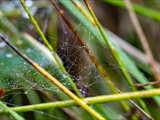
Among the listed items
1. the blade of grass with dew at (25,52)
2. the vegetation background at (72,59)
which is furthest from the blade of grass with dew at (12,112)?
the blade of grass with dew at (25,52)

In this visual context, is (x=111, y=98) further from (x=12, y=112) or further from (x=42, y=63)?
(x=42, y=63)

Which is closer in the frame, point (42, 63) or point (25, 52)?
point (42, 63)

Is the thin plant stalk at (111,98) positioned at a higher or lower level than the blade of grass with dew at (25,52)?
lower

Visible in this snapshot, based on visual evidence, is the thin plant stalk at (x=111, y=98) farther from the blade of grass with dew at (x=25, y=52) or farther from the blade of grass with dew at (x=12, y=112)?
the blade of grass with dew at (x=25, y=52)

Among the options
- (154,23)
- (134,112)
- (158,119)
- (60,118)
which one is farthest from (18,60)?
(154,23)

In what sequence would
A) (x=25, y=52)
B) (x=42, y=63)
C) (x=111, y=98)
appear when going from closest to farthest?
1. (x=111, y=98)
2. (x=42, y=63)
3. (x=25, y=52)

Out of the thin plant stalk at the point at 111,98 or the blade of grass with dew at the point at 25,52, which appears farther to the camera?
the blade of grass with dew at the point at 25,52

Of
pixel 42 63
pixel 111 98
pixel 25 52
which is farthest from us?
pixel 25 52

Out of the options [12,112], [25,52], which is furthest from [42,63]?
[12,112]

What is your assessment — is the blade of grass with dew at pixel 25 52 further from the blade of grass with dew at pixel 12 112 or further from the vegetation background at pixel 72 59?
the blade of grass with dew at pixel 12 112
